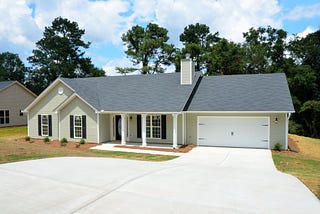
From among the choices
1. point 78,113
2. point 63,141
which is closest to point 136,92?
point 78,113

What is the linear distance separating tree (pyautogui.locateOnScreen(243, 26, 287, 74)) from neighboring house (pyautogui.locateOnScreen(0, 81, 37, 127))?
30.5 meters

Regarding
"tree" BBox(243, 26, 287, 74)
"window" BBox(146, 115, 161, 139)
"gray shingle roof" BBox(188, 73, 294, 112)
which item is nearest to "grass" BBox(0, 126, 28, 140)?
"window" BBox(146, 115, 161, 139)

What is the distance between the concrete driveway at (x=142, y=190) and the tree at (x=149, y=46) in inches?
1220

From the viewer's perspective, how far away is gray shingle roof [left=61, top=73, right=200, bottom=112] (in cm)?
1899

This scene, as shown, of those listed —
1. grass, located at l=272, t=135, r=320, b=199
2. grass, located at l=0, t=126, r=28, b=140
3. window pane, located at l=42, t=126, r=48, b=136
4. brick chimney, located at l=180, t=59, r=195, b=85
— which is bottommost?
grass, located at l=0, t=126, r=28, b=140

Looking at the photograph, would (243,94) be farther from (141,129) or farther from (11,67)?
(11,67)

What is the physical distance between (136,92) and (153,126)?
10.8 feet

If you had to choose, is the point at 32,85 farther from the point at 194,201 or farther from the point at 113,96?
the point at 194,201

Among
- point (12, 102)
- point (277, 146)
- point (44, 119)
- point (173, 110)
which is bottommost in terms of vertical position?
point (277, 146)

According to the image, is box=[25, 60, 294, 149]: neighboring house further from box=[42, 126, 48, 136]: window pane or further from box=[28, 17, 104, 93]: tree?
box=[28, 17, 104, 93]: tree

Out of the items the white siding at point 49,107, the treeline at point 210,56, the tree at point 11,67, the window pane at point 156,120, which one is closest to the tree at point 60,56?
the treeline at point 210,56

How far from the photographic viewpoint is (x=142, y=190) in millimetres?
7629

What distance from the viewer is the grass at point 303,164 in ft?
29.6

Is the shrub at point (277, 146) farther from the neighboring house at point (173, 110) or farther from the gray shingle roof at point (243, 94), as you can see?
the gray shingle roof at point (243, 94)
